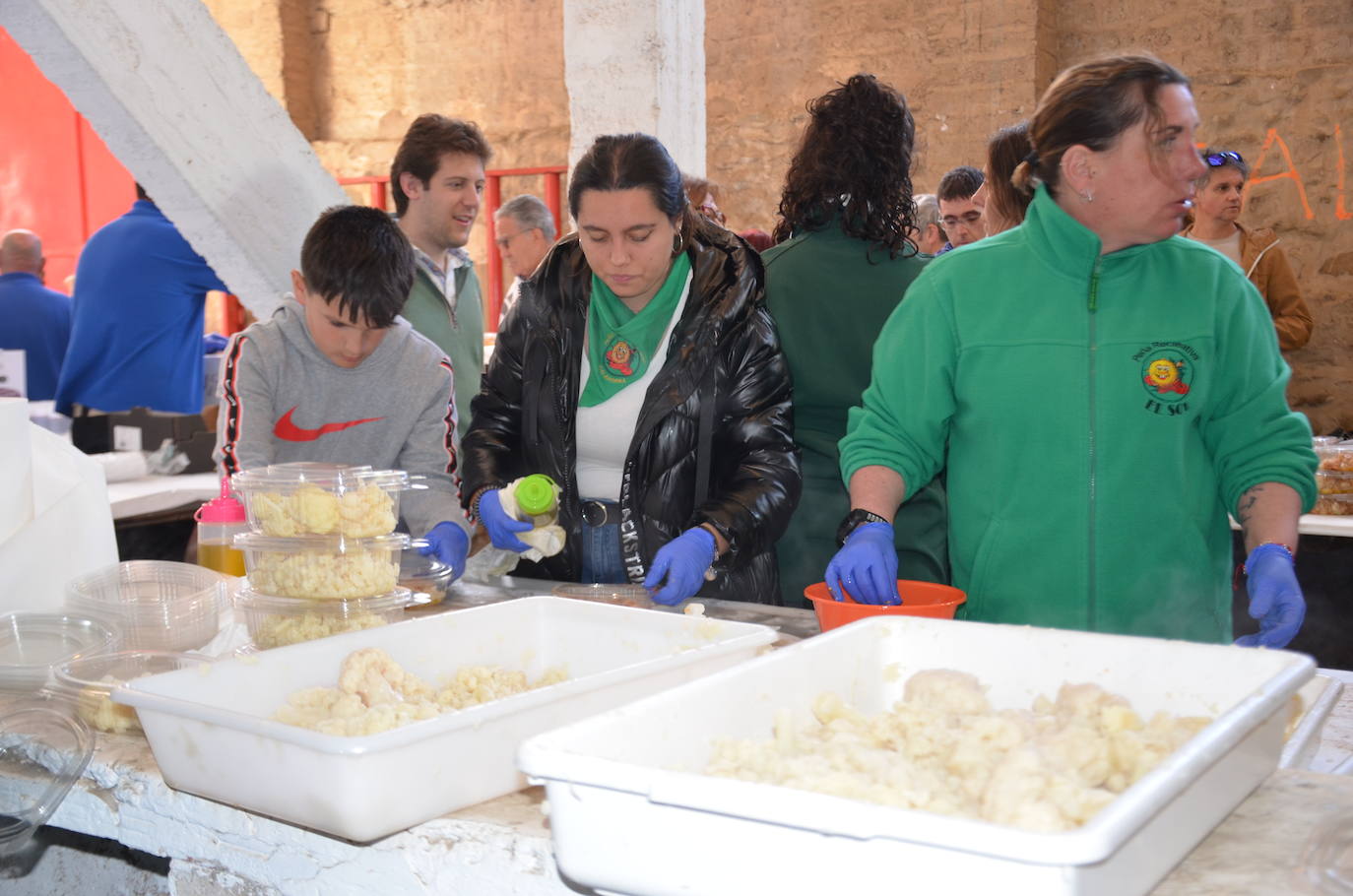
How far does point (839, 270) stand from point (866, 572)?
1014mm

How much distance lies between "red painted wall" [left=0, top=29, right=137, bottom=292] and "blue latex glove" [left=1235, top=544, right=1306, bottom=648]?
32.1 feet

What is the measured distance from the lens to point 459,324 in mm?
3939

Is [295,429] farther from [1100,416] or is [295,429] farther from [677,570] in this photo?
[1100,416]

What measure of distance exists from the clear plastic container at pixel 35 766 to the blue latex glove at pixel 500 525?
848 millimetres

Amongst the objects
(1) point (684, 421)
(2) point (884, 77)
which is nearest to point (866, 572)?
(1) point (684, 421)

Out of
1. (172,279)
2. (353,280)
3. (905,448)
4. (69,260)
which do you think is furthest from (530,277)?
(69,260)

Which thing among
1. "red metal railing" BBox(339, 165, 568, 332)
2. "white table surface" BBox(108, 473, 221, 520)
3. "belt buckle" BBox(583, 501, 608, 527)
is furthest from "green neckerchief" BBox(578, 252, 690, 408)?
"red metal railing" BBox(339, 165, 568, 332)

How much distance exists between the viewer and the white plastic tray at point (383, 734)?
46.1 inches

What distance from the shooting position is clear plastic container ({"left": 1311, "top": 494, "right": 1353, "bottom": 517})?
370cm

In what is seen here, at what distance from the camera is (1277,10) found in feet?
20.2

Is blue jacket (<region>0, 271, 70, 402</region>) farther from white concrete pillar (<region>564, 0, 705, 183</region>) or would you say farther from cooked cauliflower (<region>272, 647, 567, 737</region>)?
cooked cauliflower (<region>272, 647, 567, 737</region>)

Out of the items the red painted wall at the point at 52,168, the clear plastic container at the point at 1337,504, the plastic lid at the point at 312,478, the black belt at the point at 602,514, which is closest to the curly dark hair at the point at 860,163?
the black belt at the point at 602,514

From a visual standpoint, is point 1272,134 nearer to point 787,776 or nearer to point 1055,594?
point 1055,594

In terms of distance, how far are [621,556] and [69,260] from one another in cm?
926
